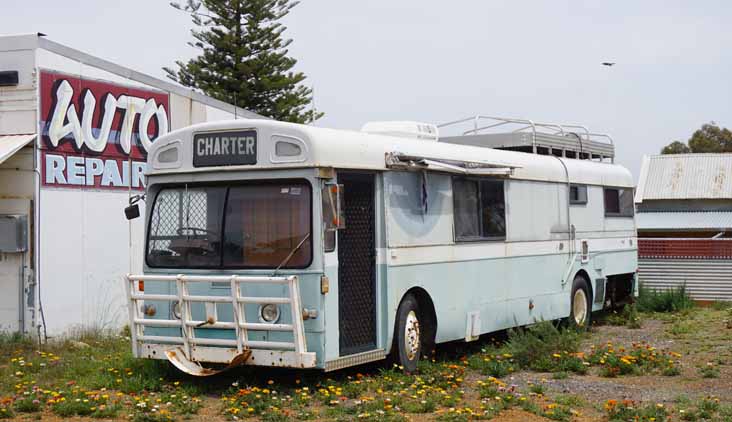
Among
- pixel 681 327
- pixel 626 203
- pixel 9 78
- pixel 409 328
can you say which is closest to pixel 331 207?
pixel 409 328

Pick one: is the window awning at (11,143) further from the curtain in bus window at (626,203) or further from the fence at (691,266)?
the fence at (691,266)

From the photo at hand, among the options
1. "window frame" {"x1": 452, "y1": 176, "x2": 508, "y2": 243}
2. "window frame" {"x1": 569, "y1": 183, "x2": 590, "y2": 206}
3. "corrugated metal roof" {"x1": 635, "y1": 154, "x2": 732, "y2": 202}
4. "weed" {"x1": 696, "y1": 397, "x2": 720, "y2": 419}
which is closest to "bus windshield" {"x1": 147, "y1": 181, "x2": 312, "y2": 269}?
"window frame" {"x1": 452, "y1": 176, "x2": 508, "y2": 243}

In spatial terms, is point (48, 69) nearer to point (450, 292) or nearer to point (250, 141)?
point (250, 141)

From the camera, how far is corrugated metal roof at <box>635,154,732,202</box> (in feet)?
139

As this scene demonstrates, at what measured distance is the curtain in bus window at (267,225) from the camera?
34.1ft

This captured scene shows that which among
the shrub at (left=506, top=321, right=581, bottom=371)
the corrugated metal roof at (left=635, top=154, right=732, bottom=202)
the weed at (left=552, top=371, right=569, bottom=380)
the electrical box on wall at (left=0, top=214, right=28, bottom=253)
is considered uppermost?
the corrugated metal roof at (left=635, top=154, right=732, bottom=202)

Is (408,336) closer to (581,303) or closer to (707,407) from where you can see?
(707,407)

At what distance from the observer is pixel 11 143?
13758 millimetres

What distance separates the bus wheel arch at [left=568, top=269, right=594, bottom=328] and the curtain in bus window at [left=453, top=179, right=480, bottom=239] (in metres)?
3.29

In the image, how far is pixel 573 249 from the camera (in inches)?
632

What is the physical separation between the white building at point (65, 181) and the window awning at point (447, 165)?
3910mm

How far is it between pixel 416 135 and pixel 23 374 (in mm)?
5382

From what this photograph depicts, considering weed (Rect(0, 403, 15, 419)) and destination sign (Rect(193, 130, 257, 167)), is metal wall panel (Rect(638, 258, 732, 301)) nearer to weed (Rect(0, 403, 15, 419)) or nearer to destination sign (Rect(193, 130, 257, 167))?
destination sign (Rect(193, 130, 257, 167))

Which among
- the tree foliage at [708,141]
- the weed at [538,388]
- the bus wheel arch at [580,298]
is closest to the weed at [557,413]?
the weed at [538,388]
